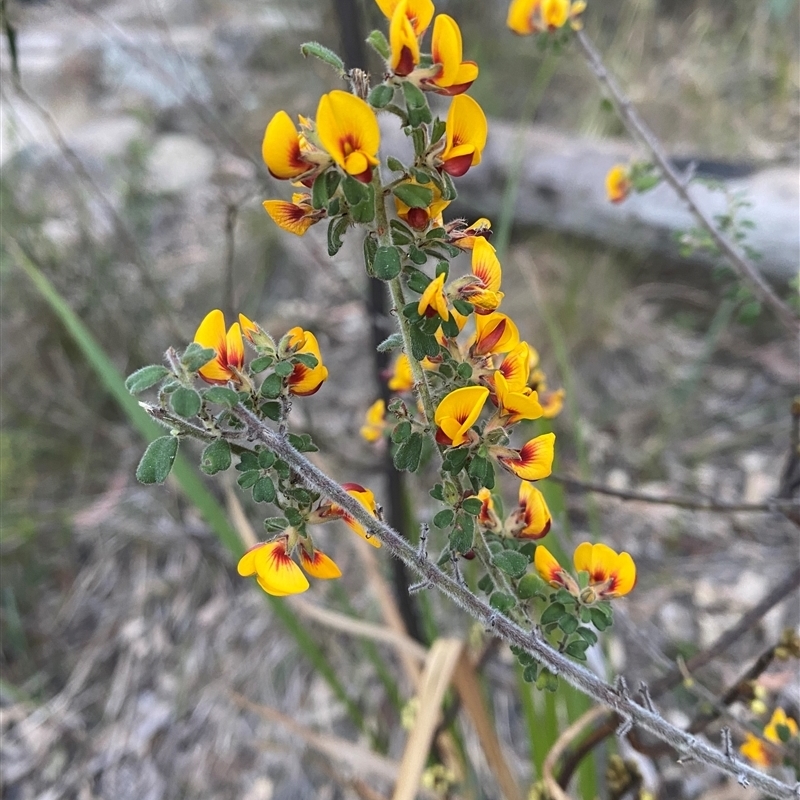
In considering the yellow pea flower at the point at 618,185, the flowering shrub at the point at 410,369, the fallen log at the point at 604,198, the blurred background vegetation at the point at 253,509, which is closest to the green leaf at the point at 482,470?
the flowering shrub at the point at 410,369

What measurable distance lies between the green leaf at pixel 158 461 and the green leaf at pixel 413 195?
0.65 ft

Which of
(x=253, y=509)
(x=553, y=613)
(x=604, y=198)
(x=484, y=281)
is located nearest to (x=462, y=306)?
(x=484, y=281)

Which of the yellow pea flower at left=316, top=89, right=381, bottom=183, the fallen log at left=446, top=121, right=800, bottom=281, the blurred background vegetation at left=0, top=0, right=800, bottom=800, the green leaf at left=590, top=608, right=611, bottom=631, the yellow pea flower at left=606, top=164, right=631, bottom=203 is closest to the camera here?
the yellow pea flower at left=316, top=89, right=381, bottom=183

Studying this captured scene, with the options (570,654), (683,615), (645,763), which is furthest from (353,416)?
(570,654)

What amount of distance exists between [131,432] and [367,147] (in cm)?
157

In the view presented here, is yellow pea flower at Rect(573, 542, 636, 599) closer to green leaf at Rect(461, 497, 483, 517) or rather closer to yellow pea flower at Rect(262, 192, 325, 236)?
green leaf at Rect(461, 497, 483, 517)

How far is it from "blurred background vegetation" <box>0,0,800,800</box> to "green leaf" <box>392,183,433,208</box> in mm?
595

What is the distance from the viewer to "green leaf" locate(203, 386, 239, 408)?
36cm

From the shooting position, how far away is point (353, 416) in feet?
6.12

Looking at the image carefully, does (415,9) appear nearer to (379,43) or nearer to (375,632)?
(379,43)

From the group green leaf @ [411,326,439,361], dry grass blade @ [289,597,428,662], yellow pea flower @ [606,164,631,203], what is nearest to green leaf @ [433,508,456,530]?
green leaf @ [411,326,439,361]

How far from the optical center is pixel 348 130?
1.19 ft

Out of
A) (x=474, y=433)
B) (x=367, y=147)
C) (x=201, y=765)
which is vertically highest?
(x=367, y=147)

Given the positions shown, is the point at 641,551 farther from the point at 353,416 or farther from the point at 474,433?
the point at 474,433
